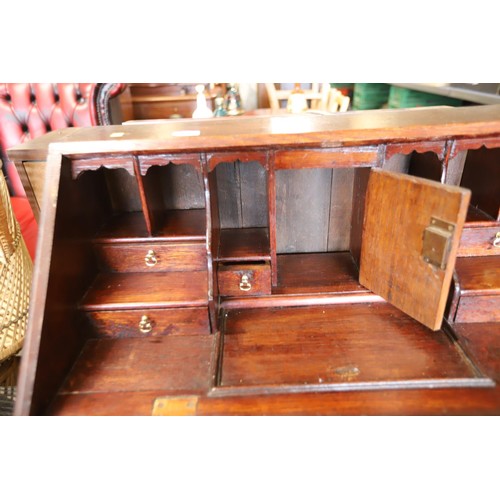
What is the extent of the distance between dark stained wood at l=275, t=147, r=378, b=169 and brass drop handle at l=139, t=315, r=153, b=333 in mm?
638

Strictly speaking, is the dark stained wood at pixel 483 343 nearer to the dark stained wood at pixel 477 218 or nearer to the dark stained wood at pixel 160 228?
the dark stained wood at pixel 477 218

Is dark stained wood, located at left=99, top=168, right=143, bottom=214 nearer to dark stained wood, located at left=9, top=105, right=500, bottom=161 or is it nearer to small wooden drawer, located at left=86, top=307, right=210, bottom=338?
dark stained wood, located at left=9, top=105, right=500, bottom=161

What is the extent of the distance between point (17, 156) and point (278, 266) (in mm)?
962

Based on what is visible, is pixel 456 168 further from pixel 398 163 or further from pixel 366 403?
pixel 366 403

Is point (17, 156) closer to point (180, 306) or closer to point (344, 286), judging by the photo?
point (180, 306)

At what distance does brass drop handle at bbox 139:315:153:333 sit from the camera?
1170mm

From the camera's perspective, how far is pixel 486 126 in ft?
3.41

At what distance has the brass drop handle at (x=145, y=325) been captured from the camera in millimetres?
1170

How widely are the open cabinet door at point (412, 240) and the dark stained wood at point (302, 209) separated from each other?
0.24 m

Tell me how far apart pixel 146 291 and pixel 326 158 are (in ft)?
2.34

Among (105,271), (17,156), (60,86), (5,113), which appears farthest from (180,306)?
(5,113)

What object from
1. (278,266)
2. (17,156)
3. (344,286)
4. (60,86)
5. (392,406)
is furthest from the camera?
(60,86)

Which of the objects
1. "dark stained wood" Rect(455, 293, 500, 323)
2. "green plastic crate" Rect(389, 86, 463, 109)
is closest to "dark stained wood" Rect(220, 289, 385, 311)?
"dark stained wood" Rect(455, 293, 500, 323)

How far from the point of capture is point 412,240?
3.35 feet
